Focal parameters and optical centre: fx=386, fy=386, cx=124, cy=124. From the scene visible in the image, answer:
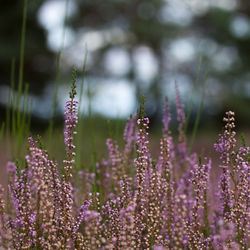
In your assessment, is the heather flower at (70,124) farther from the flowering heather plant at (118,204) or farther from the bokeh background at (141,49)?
the bokeh background at (141,49)

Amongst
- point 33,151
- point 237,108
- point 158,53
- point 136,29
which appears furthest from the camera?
point 158,53

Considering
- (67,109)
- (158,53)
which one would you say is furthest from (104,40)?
(67,109)

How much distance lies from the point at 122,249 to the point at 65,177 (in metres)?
0.45

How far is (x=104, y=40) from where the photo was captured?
17.4 meters

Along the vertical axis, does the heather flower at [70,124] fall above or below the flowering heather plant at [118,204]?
above

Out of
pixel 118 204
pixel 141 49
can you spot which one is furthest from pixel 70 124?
pixel 141 49

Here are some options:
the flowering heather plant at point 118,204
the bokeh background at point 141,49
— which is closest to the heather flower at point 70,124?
the flowering heather plant at point 118,204

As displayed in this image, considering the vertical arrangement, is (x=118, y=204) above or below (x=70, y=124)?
below

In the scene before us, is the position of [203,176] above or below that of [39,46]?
below

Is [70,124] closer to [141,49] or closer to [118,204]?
[118,204]

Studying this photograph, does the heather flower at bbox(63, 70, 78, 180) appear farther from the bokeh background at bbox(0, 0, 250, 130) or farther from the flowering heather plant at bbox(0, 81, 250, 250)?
the bokeh background at bbox(0, 0, 250, 130)

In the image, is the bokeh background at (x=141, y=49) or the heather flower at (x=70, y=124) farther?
the bokeh background at (x=141, y=49)

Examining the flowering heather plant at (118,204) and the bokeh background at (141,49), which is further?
the bokeh background at (141,49)

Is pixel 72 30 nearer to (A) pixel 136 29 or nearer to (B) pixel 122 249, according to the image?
(A) pixel 136 29
